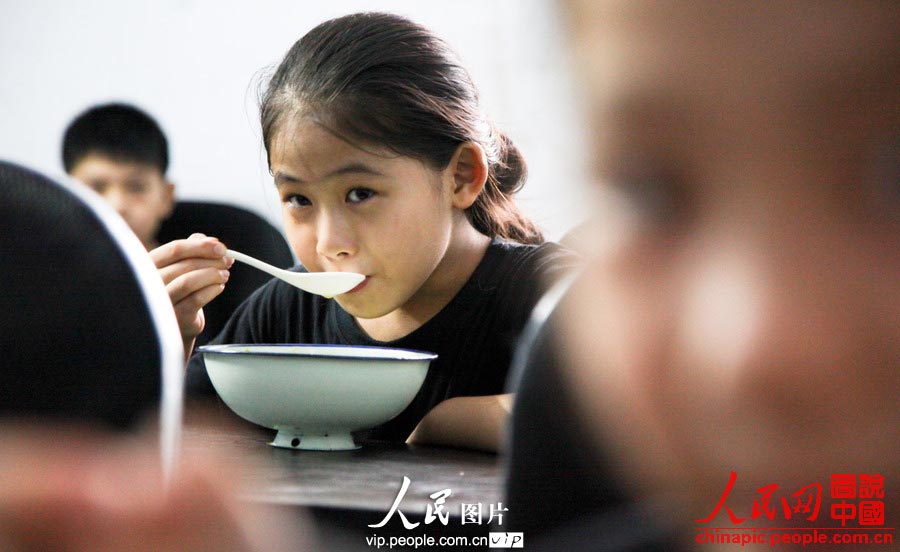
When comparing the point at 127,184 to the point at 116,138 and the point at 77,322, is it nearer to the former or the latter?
the point at 116,138

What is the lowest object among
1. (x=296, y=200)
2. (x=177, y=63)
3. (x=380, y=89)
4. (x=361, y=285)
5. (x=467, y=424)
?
(x=467, y=424)

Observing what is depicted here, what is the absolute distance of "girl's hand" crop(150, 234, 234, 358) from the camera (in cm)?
107

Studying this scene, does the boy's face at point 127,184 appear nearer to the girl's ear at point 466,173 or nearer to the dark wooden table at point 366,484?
the girl's ear at point 466,173

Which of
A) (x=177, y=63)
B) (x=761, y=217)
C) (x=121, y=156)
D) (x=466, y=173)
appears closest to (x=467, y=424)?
(x=466, y=173)

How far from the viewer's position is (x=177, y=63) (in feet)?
9.32

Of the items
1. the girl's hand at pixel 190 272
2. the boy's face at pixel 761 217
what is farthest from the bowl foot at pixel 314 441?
the boy's face at pixel 761 217

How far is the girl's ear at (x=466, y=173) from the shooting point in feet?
4.23

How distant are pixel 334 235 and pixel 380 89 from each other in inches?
7.9

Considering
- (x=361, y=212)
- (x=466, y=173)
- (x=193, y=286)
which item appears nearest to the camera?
(x=193, y=286)

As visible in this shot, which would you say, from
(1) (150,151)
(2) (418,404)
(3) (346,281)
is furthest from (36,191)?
(1) (150,151)

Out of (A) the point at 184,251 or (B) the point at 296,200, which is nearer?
(A) the point at 184,251

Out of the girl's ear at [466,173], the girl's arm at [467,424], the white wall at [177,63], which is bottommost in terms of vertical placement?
the girl's arm at [467,424]

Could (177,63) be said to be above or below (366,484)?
above

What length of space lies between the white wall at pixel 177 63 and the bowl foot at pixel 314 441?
4.84 feet
